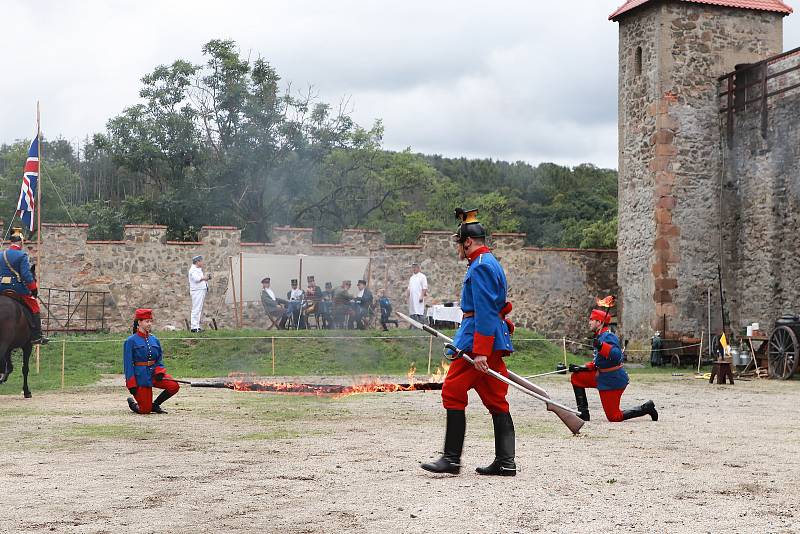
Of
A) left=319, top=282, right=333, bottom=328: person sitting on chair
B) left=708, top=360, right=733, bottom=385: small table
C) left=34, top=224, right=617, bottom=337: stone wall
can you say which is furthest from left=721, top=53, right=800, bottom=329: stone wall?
left=319, top=282, right=333, bottom=328: person sitting on chair

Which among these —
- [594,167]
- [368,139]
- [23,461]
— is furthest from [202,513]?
[594,167]

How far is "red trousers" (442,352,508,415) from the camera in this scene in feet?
24.9

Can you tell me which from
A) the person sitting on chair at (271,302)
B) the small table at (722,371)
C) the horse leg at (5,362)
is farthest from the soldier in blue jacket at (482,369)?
the person sitting on chair at (271,302)

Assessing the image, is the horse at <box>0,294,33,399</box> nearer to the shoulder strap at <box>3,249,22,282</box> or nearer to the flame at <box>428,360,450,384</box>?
the shoulder strap at <box>3,249,22,282</box>

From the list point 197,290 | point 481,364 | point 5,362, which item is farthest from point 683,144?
point 481,364

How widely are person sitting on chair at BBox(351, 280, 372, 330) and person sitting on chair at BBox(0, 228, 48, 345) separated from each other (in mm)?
12153

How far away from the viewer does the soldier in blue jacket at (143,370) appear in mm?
12016

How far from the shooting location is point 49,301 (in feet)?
85.6

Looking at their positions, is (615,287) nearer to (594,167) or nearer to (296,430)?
(296,430)

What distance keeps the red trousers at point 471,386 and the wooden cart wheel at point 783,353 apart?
13.6 meters

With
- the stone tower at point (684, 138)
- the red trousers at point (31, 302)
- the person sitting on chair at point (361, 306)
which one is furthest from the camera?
the person sitting on chair at point (361, 306)

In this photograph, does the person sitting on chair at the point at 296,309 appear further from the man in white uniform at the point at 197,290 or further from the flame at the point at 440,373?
the flame at the point at 440,373

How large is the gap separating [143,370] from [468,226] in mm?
5497

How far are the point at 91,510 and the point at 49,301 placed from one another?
21067 mm
